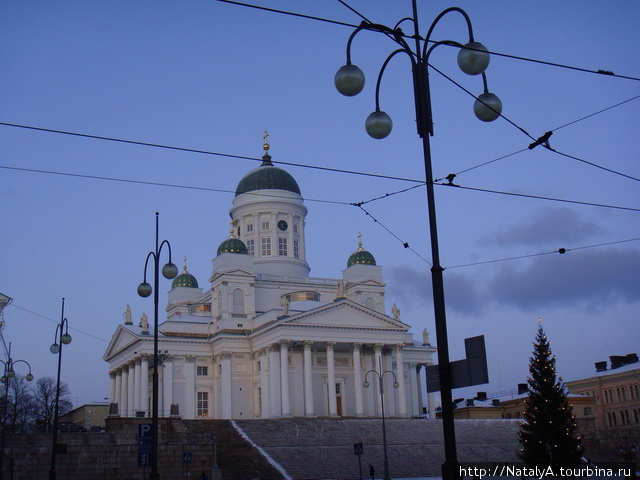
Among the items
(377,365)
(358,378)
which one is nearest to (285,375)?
(358,378)

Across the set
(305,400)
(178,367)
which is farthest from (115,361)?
(305,400)

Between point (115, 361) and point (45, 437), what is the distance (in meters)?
31.2

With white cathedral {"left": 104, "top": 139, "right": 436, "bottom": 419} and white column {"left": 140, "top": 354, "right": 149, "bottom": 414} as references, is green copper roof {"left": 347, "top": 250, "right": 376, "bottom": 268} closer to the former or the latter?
white cathedral {"left": 104, "top": 139, "right": 436, "bottom": 419}

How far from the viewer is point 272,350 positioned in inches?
2625

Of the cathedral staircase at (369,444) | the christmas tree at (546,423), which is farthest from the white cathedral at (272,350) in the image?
the christmas tree at (546,423)

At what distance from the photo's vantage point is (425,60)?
45.2 ft

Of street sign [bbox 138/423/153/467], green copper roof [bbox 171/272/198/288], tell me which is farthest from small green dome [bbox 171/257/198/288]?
street sign [bbox 138/423/153/467]

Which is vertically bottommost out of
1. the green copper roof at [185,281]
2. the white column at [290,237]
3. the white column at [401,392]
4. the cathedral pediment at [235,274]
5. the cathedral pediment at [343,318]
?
the white column at [401,392]

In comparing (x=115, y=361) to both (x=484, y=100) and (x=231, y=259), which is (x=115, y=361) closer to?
(x=231, y=259)

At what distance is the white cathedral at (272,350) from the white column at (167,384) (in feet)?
0.28

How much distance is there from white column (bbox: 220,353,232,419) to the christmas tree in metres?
30.8

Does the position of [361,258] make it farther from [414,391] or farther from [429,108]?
[429,108]

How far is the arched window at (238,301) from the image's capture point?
72.9 m

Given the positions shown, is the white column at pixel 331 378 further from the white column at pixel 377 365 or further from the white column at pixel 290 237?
the white column at pixel 290 237
